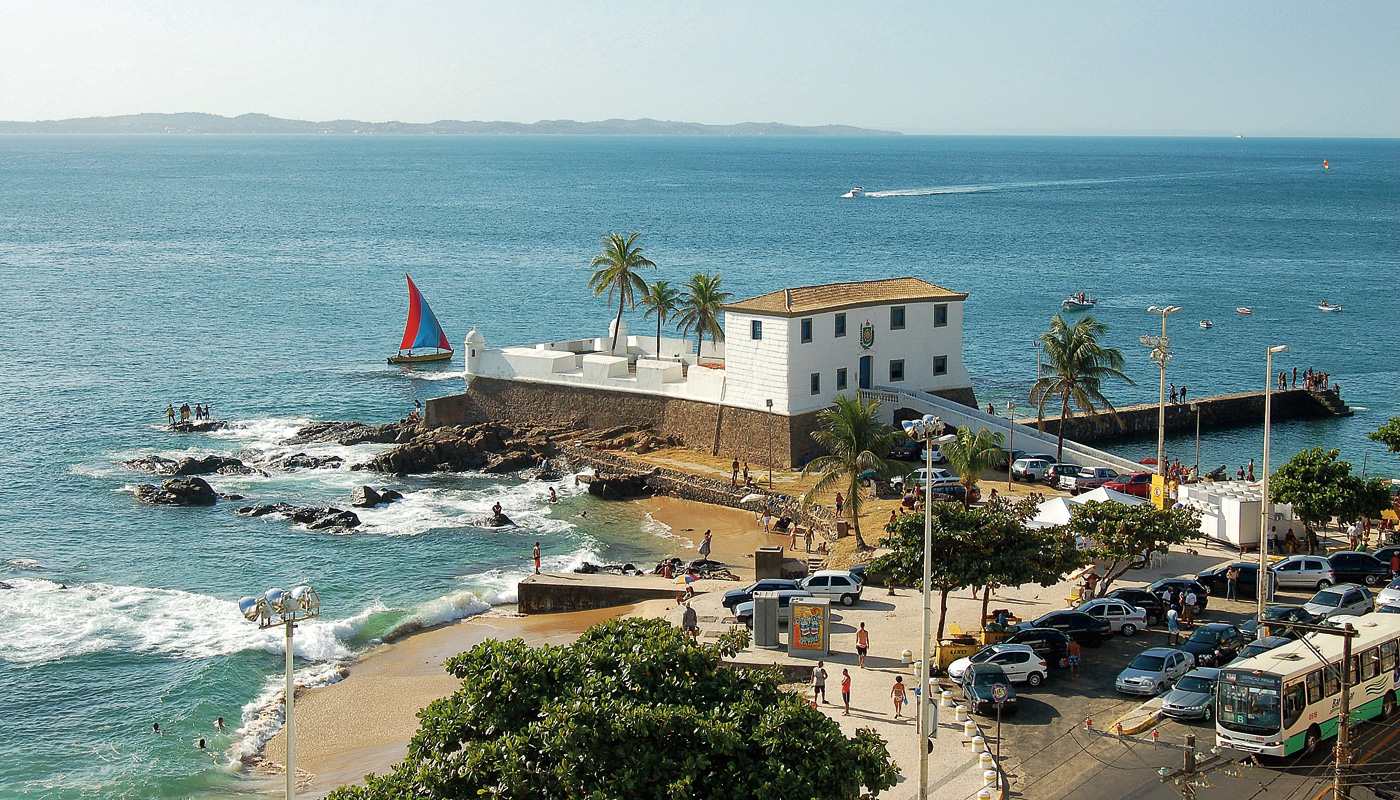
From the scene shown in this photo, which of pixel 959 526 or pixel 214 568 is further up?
pixel 959 526

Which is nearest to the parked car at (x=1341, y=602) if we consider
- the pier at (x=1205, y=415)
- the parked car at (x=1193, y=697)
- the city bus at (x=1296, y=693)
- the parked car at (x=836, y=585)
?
the city bus at (x=1296, y=693)

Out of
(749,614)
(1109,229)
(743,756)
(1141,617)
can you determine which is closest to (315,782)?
(749,614)

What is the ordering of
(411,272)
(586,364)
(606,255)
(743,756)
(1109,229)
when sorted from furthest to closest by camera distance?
(1109,229) → (411,272) → (606,255) → (586,364) → (743,756)

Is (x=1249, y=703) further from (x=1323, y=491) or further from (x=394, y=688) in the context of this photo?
(x=394, y=688)

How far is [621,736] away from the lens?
56.3 ft

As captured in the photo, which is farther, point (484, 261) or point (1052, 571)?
point (484, 261)

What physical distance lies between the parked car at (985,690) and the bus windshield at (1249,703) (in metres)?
4.57

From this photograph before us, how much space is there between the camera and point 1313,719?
23.8 m

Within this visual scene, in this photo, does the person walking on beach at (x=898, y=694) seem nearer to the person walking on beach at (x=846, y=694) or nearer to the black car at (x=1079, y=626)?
the person walking on beach at (x=846, y=694)

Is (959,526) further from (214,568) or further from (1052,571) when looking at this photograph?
(214,568)

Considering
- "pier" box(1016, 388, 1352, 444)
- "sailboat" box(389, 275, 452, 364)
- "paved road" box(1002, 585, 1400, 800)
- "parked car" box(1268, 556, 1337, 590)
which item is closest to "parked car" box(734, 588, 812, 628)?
"paved road" box(1002, 585, 1400, 800)

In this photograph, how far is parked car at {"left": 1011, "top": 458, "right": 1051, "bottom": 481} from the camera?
49.0 meters

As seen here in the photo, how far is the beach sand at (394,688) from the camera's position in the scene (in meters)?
30.4

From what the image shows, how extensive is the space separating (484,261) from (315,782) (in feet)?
351
